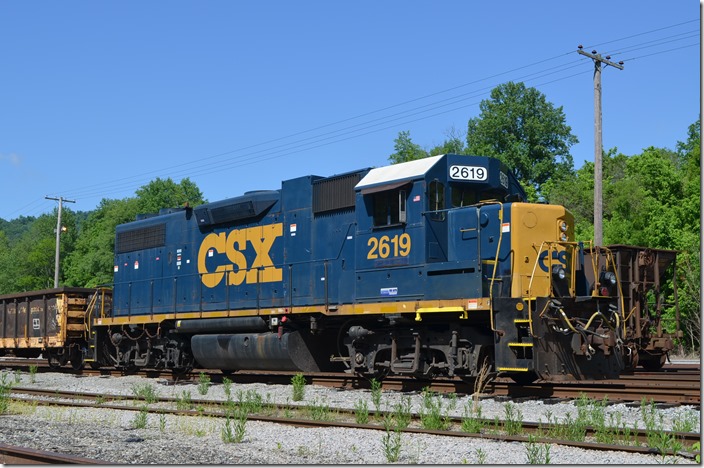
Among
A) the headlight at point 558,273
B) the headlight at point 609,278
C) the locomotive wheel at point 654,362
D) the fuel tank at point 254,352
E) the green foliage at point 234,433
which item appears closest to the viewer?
the green foliage at point 234,433

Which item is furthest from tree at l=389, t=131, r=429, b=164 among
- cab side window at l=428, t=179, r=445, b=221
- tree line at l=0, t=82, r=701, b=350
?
cab side window at l=428, t=179, r=445, b=221

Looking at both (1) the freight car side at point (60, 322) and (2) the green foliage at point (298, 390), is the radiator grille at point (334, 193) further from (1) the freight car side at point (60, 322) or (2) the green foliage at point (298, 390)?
(1) the freight car side at point (60, 322)

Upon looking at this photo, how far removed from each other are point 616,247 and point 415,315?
5.84m

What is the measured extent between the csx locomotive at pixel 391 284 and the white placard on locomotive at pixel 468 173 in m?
0.03

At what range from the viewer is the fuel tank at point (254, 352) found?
15680mm

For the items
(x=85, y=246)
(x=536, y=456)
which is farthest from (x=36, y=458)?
(x=85, y=246)

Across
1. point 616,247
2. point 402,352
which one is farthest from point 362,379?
point 616,247

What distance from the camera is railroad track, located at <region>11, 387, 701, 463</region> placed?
799 cm

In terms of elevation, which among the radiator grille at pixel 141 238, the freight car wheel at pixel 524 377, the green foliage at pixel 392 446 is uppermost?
the radiator grille at pixel 141 238

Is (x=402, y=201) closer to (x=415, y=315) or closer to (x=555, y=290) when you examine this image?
(x=415, y=315)

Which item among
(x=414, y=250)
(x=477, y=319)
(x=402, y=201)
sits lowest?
(x=477, y=319)

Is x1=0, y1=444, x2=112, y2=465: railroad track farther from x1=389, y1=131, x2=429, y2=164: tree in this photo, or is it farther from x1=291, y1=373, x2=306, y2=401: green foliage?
x1=389, y1=131, x2=429, y2=164: tree

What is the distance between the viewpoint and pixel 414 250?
1342 cm

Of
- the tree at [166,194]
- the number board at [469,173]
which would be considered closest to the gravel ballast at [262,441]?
the number board at [469,173]
